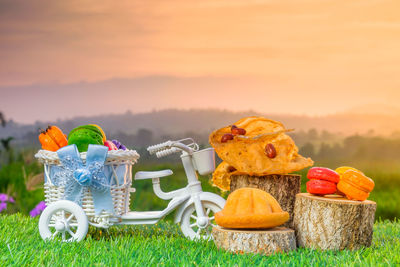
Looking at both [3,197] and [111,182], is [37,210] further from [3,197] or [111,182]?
[111,182]

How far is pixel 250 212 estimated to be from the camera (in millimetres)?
4355

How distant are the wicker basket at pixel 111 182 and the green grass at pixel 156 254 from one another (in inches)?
9.9

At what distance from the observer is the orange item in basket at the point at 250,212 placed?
169 inches

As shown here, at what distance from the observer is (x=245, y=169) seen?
16.4ft

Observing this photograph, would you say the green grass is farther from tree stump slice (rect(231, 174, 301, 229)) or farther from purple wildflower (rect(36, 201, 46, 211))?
purple wildflower (rect(36, 201, 46, 211))

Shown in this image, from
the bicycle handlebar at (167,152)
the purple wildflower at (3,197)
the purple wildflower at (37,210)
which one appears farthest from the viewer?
the purple wildflower at (3,197)

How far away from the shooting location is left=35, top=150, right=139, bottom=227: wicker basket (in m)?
4.89

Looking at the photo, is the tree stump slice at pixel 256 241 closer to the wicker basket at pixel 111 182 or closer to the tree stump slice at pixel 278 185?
the tree stump slice at pixel 278 185

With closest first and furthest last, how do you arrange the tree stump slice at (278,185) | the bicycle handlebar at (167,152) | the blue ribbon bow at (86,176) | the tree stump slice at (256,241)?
the tree stump slice at (256,241) < the blue ribbon bow at (86,176) < the bicycle handlebar at (167,152) < the tree stump slice at (278,185)

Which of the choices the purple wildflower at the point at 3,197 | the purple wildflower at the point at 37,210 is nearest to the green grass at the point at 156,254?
the purple wildflower at the point at 37,210

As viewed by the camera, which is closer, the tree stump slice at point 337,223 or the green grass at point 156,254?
the green grass at point 156,254

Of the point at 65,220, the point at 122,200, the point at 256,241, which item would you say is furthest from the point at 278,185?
the point at 65,220

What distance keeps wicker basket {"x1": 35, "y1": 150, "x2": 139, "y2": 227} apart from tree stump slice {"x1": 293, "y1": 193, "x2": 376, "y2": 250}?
1.94m

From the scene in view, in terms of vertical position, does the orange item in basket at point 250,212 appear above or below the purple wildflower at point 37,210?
above
